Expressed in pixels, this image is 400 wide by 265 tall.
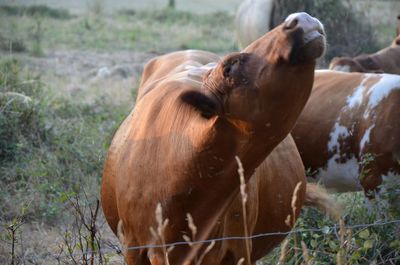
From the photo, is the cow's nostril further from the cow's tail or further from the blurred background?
the cow's tail

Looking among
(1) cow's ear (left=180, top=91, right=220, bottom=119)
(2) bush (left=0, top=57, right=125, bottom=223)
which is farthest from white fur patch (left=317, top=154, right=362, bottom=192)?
(1) cow's ear (left=180, top=91, right=220, bottom=119)

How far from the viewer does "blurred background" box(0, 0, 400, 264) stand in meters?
5.72

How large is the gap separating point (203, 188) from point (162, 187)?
0.23 meters

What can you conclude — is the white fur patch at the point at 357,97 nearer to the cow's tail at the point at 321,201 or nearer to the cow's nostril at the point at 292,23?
the cow's tail at the point at 321,201

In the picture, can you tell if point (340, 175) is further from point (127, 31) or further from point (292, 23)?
point (127, 31)

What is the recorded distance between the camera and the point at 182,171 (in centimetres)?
405

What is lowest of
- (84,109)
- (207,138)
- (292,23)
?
(84,109)

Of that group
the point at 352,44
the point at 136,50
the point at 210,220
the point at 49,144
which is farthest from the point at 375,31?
the point at 210,220

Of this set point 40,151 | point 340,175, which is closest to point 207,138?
point 340,175

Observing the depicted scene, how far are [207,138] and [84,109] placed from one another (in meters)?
6.99

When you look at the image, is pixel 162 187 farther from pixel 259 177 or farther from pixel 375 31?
pixel 375 31

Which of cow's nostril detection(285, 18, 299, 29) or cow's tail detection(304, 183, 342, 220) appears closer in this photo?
cow's nostril detection(285, 18, 299, 29)

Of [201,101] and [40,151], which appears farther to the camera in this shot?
[40,151]

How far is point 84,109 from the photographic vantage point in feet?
35.3
